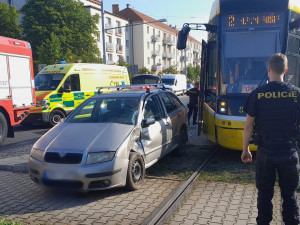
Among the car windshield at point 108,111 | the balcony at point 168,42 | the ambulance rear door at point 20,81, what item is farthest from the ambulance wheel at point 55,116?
the balcony at point 168,42

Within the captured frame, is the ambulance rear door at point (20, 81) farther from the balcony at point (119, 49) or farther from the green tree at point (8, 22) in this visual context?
the balcony at point (119, 49)

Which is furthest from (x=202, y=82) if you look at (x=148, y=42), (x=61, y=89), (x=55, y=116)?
(x=148, y=42)

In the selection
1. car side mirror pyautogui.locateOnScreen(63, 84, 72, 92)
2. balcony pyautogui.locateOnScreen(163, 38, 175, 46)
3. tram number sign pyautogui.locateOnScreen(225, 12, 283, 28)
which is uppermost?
balcony pyautogui.locateOnScreen(163, 38, 175, 46)

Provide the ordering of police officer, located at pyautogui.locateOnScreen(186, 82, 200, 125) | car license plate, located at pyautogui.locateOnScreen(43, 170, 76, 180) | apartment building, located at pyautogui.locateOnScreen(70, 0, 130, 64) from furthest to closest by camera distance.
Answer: apartment building, located at pyautogui.locateOnScreen(70, 0, 130, 64)
police officer, located at pyautogui.locateOnScreen(186, 82, 200, 125)
car license plate, located at pyautogui.locateOnScreen(43, 170, 76, 180)

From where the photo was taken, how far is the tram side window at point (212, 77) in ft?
22.1

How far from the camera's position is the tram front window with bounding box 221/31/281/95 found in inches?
243

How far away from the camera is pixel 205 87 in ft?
24.8

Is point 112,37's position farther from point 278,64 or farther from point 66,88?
point 278,64

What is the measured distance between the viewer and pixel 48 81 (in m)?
12.5

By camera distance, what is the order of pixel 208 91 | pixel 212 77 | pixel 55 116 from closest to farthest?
1. pixel 212 77
2. pixel 208 91
3. pixel 55 116

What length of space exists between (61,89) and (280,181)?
33.5 ft

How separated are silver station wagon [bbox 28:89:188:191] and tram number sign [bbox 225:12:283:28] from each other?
6.94 ft

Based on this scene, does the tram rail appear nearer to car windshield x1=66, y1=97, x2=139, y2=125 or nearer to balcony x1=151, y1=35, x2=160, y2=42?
car windshield x1=66, y1=97, x2=139, y2=125

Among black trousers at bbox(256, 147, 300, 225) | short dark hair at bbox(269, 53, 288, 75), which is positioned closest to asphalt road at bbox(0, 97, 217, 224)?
black trousers at bbox(256, 147, 300, 225)
